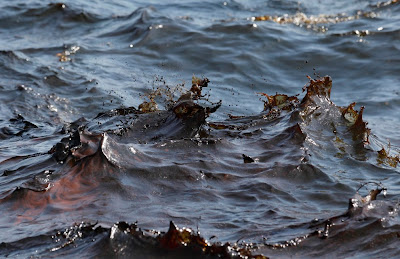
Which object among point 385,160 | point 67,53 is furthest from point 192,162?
point 67,53

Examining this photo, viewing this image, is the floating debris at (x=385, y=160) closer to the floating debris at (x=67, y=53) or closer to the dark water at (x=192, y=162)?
the dark water at (x=192, y=162)

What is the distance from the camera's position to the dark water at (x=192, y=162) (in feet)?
11.9

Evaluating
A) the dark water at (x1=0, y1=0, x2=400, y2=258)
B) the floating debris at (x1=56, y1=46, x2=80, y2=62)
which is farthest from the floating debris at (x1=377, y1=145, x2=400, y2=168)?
the floating debris at (x1=56, y1=46, x2=80, y2=62)

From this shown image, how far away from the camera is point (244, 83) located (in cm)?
968

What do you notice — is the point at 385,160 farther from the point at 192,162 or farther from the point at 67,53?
the point at 67,53

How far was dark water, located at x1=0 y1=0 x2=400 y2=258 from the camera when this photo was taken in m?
3.61

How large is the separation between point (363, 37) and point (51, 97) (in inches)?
239

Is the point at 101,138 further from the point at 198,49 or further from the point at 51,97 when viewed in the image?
the point at 198,49

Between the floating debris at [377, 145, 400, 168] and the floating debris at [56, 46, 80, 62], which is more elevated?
the floating debris at [377, 145, 400, 168]

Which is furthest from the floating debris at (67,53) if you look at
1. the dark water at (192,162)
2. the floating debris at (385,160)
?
the floating debris at (385,160)

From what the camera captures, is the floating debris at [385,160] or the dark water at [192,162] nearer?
the dark water at [192,162]

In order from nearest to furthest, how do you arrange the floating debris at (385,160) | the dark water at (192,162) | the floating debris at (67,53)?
1. the dark water at (192,162)
2. the floating debris at (385,160)
3. the floating debris at (67,53)

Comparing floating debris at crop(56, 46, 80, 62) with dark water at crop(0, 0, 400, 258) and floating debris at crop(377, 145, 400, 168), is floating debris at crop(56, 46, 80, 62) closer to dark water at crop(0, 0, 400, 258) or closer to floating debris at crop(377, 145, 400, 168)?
dark water at crop(0, 0, 400, 258)

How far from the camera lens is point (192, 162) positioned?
4590 millimetres
